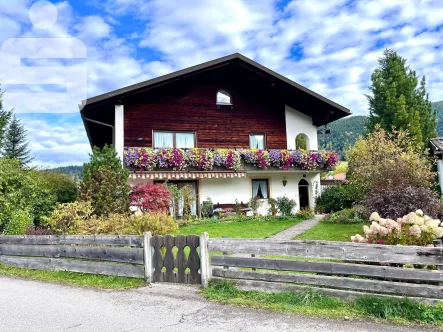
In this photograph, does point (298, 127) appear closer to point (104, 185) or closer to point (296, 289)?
point (104, 185)

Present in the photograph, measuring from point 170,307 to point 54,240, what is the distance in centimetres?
481

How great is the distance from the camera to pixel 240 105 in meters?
21.8

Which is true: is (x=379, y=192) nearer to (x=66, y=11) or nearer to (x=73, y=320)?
(x=73, y=320)

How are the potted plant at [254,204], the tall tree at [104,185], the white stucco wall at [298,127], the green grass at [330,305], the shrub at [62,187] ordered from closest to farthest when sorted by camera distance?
the green grass at [330,305]
the tall tree at [104,185]
the shrub at [62,187]
the potted plant at [254,204]
the white stucco wall at [298,127]

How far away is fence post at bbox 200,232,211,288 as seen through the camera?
6918 mm

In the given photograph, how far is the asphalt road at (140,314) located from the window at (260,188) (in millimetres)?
14886

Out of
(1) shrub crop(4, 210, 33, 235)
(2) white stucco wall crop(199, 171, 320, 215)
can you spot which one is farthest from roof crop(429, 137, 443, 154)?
(1) shrub crop(4, 210, 33, 235)


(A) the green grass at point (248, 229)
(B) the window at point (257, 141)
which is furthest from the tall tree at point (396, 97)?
(A) the green grass at point (248, 229)

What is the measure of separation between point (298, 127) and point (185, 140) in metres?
7.70

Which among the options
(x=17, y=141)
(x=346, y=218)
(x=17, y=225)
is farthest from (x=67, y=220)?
(x=17, y=141)

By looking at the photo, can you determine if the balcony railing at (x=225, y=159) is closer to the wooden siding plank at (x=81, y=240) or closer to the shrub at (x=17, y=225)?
the shrub at (x=17, y=225)

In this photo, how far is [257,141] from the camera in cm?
2220

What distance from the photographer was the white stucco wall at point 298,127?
22.9 m

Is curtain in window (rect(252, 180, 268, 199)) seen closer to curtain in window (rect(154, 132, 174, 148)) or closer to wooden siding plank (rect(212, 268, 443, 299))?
curtain in window (rect(154, 132, 174, 148))
